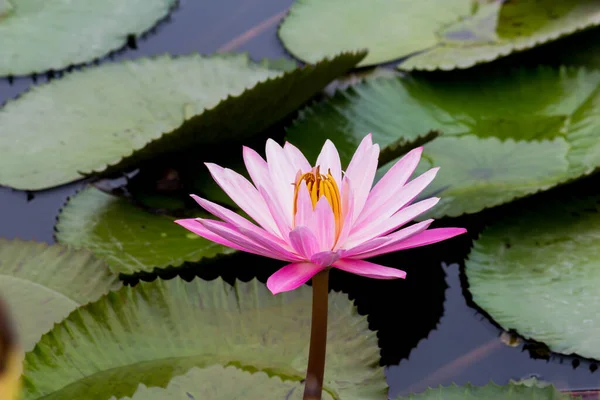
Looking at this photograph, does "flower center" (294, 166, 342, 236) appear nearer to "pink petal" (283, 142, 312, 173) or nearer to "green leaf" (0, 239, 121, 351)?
"pink petal" (283, 142, 312, 173)

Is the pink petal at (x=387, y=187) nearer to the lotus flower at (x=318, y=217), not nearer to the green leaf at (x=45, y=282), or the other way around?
the lotus flower at (x=318, y=217)

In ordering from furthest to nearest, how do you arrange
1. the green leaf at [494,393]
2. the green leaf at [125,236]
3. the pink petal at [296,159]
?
the green leaf at [125,236] < the green leaf at [494,393] < the pink petal at [296,159]

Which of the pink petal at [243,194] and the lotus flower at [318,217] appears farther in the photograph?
the pink petal at [243,194]

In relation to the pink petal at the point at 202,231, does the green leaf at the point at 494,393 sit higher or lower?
lower

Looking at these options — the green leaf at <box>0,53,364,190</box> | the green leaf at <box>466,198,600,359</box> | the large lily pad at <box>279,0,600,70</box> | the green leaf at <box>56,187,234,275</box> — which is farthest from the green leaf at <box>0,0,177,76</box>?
the green leaf at <box>466,198,600,359</box>

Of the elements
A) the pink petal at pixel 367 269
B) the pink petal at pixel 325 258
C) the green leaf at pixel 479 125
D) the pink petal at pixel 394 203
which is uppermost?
the green leaf at pixel 479 125

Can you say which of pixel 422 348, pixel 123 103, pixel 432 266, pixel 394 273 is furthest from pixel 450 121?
pixel 394 273

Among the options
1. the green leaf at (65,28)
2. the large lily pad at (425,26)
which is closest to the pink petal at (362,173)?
the large lily pad at (425,26)
